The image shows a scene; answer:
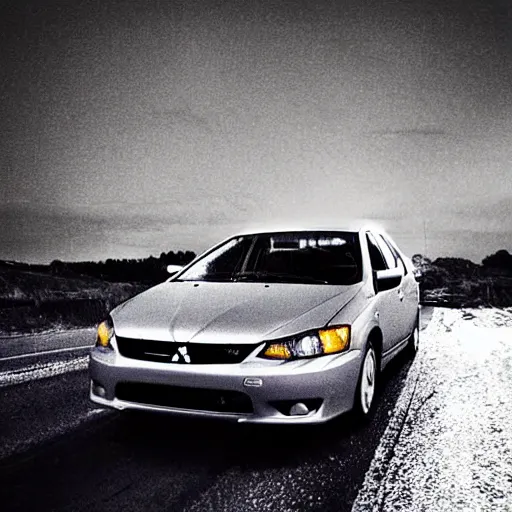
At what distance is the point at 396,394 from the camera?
5348mm

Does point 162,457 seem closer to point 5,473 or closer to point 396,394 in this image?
point 5,473

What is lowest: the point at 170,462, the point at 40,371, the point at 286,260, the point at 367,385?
the point at 40,371

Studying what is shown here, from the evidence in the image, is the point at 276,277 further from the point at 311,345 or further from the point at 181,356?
the point at 181,356

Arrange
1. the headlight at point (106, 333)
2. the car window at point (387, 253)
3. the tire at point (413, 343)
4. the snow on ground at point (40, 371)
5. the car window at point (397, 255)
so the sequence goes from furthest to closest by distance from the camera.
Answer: the tire at point (413, 343) → the car window at point (397, 255) → the snow on ground at point (40, 371) → the car window at point (387, 253) → the headlight at point (106, 333)

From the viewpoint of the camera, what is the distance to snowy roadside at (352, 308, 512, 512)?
3.11 metres

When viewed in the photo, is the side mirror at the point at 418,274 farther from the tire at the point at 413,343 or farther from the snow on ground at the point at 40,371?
the snow on ground at the point at 40,371

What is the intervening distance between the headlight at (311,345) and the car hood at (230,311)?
5 cm

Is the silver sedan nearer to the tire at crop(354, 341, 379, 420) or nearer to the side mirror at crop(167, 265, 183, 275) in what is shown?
the tire at crop(354, 341, 379, 420)

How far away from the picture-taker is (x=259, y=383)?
355 cm

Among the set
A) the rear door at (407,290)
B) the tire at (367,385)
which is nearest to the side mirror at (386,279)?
the tire at (367,385)

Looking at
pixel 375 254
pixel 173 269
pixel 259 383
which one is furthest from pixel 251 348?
pixel 375 254

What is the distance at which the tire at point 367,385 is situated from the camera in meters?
4.17

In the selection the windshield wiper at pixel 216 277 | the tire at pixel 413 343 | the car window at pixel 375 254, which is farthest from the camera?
the tire at pixel 413 343

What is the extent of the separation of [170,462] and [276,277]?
1.78 meters
